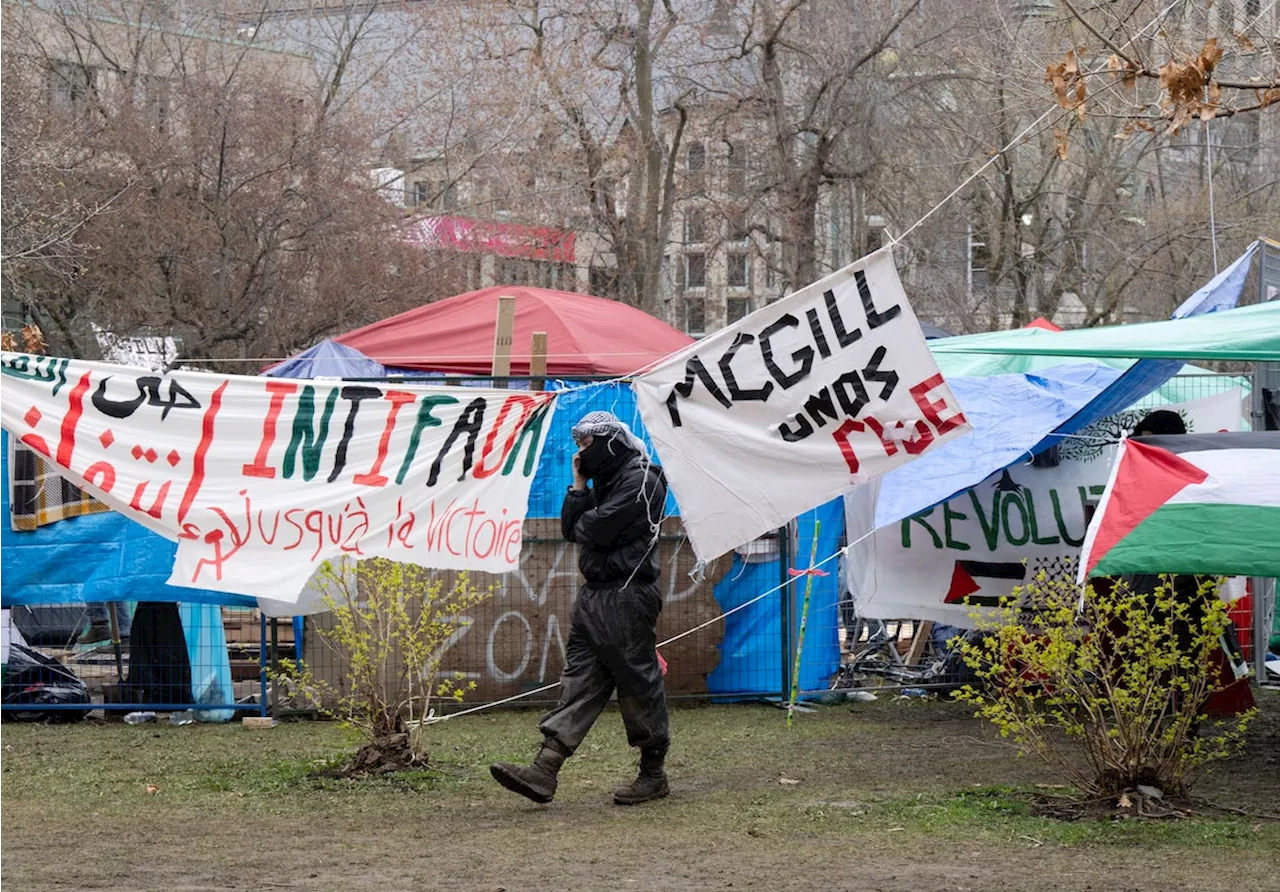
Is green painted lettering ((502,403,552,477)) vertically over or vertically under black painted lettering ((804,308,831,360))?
under

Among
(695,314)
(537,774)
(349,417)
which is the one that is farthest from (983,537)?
(695,314)

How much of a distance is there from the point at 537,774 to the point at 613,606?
0.85 meters

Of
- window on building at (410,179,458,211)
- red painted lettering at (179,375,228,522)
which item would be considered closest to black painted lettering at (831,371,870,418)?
red painted lettering at (179,375,228,522)

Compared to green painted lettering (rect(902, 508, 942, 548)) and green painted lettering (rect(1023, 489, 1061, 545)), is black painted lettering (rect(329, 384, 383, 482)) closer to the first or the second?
green painted lettering (rect(902, 508, 942, 548))

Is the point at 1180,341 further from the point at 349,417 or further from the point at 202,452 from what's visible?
the point at 202,452

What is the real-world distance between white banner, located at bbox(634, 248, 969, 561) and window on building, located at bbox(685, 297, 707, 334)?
29371 millimetres

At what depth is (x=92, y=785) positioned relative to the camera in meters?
8.51

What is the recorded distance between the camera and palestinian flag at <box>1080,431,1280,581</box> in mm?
6914

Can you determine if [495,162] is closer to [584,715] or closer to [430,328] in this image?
[430,328]

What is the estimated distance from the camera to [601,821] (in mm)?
7457

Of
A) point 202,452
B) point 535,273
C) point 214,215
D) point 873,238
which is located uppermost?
point 873,238

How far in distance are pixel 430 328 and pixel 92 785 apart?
24.6ft

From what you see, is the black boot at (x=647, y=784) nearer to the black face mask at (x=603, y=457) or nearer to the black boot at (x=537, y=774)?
the black boot at (x=537, y=774)

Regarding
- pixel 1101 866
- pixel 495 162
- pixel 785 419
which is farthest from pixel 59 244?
pixel 1101 866
